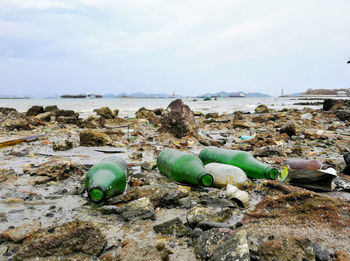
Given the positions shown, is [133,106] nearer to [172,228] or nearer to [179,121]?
[179,121]

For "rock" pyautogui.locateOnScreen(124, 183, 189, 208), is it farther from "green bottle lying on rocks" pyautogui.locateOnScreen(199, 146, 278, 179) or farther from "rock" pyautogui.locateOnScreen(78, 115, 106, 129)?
"rock" pyautogui.locateOnScreen(78, 115, 106, 129)

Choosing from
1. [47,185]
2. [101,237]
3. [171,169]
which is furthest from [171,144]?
[101,237]

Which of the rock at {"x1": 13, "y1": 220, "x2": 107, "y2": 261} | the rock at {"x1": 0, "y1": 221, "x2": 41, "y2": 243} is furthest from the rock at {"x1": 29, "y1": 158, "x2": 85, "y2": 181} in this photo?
the rock at {"x1": 13, "y1": 220, "x2": 107, "y2": 261}

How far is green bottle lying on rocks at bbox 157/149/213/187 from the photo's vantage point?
102 inches

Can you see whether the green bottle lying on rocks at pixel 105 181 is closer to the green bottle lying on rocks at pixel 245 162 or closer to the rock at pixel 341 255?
the green bottle lying on rocks at pixel 245 162

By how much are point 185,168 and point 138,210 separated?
2.63 feet

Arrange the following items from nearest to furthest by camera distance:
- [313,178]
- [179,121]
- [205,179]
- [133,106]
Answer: [205,179] → [313,178] → [179,121] → [133,106]

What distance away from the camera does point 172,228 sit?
1911 millimetres

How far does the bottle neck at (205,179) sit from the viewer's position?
2.55 metres

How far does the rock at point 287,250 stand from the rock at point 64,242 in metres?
0.99

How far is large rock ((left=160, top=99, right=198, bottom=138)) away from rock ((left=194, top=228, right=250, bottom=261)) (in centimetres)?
489

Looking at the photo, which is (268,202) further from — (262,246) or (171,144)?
(171,144)

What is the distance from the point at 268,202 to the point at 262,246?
0.72 meters

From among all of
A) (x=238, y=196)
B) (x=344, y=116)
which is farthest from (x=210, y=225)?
(x=344, y=116)
